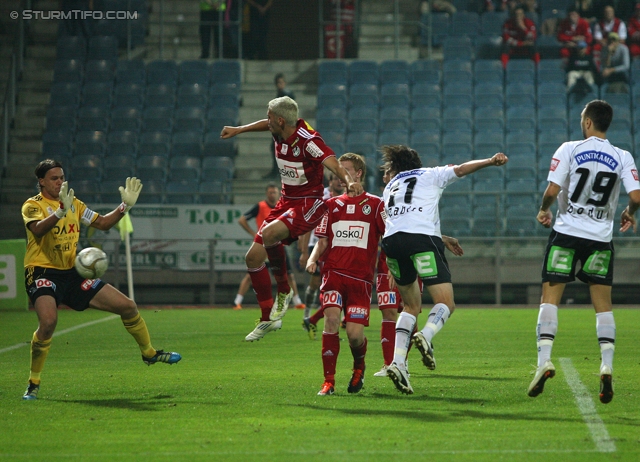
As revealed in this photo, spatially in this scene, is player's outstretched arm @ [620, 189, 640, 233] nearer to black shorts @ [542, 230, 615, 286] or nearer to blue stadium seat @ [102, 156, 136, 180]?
black shorts @ [542, 230, 615, 286]

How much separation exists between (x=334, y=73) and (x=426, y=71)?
2579 mm

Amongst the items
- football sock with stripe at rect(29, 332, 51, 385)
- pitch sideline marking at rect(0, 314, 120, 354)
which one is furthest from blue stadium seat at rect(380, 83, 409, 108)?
football sock with stripe at rect(29, 332, 51, 385)

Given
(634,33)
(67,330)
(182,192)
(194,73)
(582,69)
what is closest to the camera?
(67,330)

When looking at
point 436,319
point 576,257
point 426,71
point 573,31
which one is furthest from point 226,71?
point 576,257

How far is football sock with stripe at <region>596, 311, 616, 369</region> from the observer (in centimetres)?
704

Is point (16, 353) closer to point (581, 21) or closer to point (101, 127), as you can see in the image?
point (101, 127)

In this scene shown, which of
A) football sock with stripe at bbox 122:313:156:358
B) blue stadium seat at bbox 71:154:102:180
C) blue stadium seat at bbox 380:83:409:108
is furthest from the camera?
blue stadium seat at bbox 380:83:409:108

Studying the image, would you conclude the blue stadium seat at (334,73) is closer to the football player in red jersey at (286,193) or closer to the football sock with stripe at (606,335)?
the football player in red jersey at (286,193)

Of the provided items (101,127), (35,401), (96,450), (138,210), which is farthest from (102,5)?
(96,450)

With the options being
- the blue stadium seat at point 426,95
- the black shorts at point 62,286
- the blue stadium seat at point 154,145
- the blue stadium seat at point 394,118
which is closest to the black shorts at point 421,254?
the black shorts at point 62,286

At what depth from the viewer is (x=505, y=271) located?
2056cm

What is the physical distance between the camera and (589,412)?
22.3ft

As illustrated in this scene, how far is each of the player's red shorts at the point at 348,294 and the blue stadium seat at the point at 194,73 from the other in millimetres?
18591

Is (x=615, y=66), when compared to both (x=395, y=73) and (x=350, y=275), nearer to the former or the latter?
(x=395, y=73)
